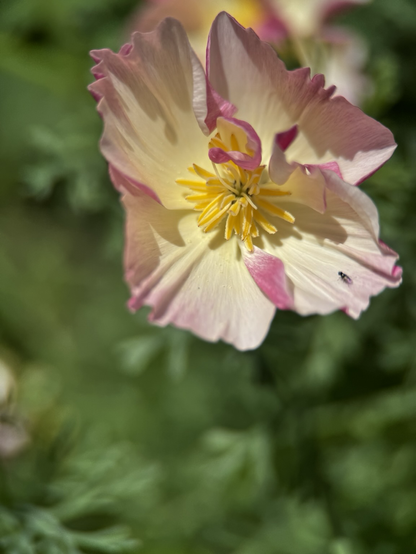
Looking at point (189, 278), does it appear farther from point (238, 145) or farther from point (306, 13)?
point (306, 13)

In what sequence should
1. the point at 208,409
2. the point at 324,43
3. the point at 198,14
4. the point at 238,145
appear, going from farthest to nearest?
the point at 208,409
the point at 198,14
the point at 324,43
the point at 238,145

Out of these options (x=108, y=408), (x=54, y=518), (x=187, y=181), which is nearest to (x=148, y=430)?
(x=108, y=408)

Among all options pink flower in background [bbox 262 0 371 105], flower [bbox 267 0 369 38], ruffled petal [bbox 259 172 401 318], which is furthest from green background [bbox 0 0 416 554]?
ruffled petal [bbox 259 172 401 318]

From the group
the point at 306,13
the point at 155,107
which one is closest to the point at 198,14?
the point at 306,13

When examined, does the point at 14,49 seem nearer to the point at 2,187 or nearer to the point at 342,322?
the point at 2,187

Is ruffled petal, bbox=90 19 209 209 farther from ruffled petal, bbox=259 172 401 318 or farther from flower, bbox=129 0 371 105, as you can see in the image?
flower, bbox=129 0 371 105

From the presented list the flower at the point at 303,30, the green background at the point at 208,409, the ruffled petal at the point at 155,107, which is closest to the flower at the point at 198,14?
the flower at the point at 303,30
